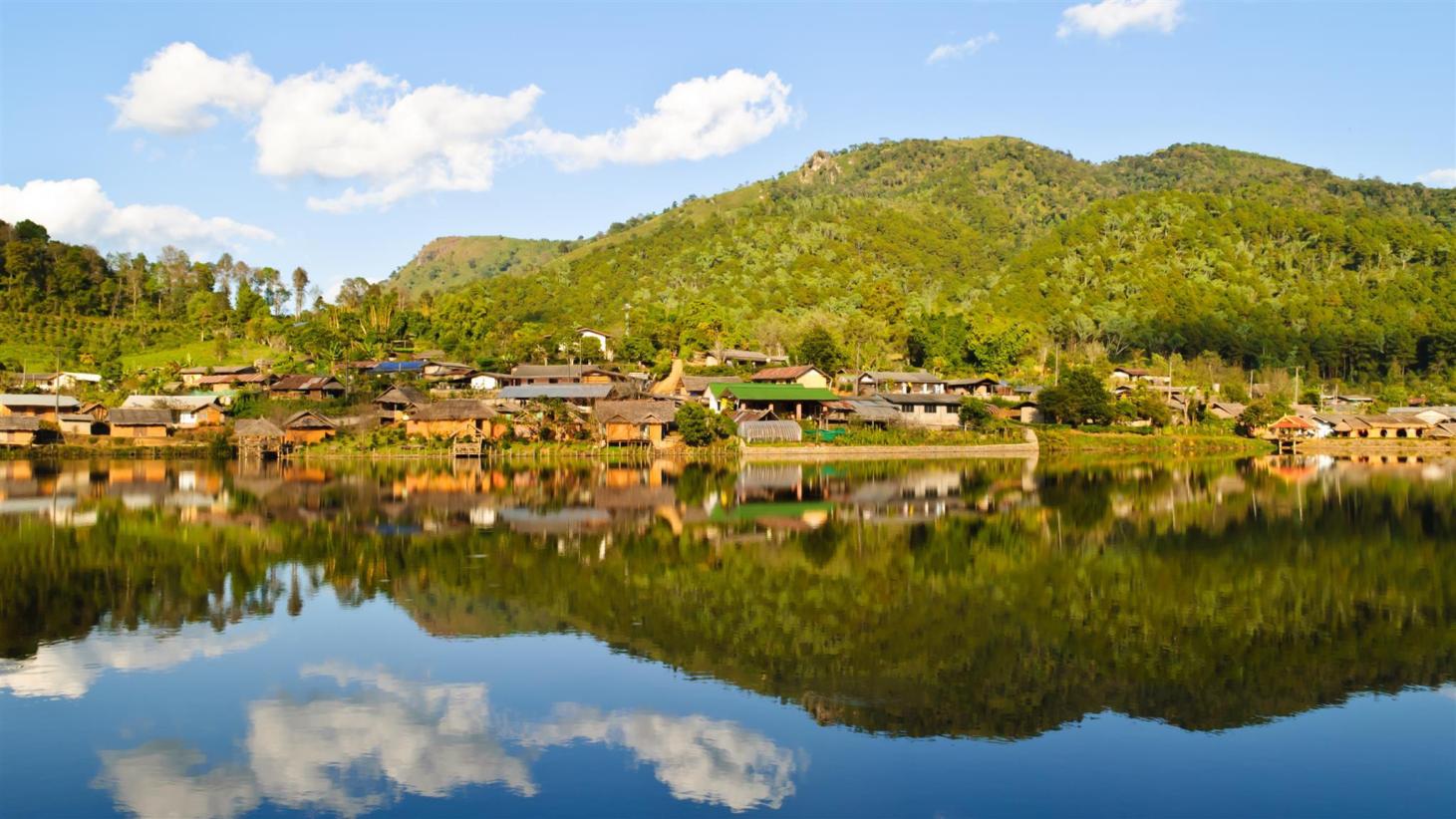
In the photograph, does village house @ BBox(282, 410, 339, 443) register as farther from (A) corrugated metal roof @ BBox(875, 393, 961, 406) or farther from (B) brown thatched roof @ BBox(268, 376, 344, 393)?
(A) corrugated metal roof @ BBox(875, 393, 961, 406)

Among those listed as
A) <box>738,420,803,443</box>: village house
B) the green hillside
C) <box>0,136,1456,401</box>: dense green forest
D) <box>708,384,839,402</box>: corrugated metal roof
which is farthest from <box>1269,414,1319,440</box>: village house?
the green hillside

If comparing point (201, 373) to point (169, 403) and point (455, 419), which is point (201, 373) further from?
point (455, 419)

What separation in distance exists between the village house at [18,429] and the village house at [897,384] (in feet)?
120

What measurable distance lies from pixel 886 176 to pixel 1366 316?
238ft

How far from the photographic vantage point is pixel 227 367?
51.8 meters

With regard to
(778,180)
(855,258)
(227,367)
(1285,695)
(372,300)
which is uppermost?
(778,180)

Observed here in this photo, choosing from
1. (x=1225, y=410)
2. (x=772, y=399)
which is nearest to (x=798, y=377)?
(x=772, y=399)

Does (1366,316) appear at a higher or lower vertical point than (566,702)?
higher

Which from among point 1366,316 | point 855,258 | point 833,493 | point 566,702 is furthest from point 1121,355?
point 566,702

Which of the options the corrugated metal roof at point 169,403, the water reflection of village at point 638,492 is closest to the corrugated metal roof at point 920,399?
the water reflection of village at point 638,492

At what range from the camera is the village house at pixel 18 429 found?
122 ft

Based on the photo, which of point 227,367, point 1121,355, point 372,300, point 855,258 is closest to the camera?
point 227,367

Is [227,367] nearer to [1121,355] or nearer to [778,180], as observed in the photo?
[1121,355]

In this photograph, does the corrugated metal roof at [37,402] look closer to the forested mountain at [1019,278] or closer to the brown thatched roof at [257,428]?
the brown thatched roof at [257,428]
